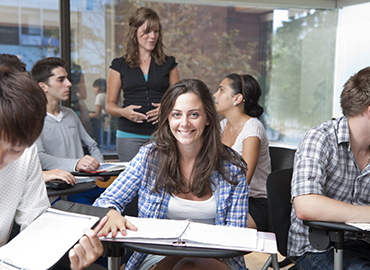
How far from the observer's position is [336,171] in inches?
70.4

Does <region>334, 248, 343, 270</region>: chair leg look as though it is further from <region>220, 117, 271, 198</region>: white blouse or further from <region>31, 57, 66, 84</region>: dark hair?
<region>31, 57, 66, 84</region>: dark hair

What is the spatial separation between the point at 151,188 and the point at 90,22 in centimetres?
326

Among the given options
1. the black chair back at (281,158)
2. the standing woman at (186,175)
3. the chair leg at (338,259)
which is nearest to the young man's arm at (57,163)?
the standing woman at (186,175)

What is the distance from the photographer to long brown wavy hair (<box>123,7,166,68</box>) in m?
2.83

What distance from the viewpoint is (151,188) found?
5.71ft

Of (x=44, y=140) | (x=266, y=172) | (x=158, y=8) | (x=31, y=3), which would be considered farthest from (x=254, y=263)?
(x=31, y=3)

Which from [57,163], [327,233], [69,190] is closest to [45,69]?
[57,163]

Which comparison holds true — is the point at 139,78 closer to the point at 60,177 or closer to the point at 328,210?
the point at 60,177

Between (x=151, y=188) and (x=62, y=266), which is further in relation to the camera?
(x=151, y=188)

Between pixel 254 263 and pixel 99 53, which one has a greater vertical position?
pixel 99 53

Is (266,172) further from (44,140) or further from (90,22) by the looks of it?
(90,22)

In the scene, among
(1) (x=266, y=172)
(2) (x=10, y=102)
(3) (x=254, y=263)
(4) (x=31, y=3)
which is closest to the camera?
(2) (x=10, y=102)

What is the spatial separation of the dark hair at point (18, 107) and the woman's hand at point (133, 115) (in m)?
1.74

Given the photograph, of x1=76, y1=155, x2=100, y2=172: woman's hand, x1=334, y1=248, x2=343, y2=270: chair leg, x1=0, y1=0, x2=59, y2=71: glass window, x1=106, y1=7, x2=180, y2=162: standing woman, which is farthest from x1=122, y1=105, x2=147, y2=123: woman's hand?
x1=0, y1=0, x2=59, y2=71: glass window
